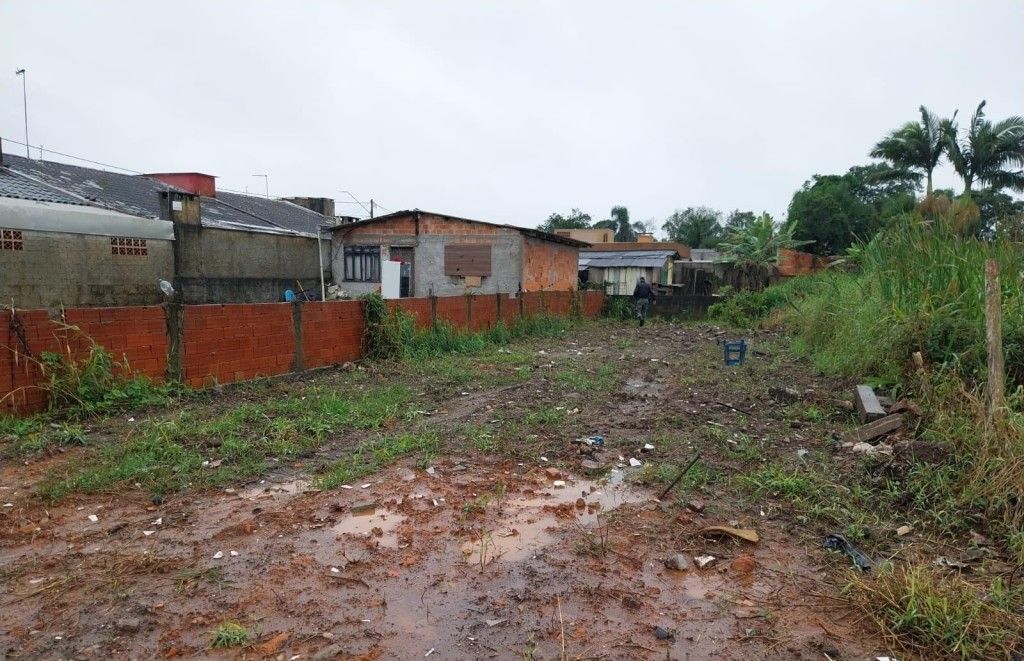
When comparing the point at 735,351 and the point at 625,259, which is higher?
the point at 625,259

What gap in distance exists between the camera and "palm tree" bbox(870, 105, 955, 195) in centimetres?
2620

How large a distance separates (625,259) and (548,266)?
5.25 m

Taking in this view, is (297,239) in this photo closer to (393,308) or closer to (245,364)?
(393,308)

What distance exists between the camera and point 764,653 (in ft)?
8.91

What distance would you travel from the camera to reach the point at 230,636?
2.75 meters

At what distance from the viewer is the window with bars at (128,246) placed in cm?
1356

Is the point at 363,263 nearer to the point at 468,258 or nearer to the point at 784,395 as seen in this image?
the point at 468,258

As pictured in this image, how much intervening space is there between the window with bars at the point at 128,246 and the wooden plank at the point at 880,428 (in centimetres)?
1432

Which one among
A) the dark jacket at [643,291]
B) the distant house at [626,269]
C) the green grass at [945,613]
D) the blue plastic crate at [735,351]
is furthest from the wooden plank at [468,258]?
the green grass at [945,613]

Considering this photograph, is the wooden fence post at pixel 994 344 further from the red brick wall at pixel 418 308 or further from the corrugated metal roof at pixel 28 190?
the corrugated metal roof at pixel 28 190

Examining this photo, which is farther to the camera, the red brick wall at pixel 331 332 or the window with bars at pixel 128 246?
the window with bars at pixel 128 246

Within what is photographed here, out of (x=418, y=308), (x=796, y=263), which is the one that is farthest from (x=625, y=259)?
(x=418, y=308)

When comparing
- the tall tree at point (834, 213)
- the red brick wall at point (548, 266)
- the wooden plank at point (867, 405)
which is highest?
the tall tree at point (834, 213)

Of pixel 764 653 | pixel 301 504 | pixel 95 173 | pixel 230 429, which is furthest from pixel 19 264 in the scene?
pixel 764 653
